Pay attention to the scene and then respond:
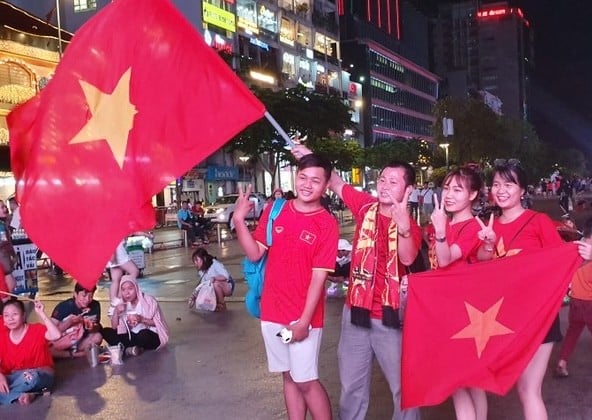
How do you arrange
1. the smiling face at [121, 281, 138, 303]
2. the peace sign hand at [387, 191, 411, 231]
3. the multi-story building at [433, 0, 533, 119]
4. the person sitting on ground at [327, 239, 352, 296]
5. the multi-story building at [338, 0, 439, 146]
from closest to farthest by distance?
the peace sign hand at [387, 191, 411, 231], the smiling face at [121, 281, 138, 303], the person sitting on ground at [327, 239, 352, 296], the multi-story building at [338, 0, 439, 146], the multi-story building at [433, 0, 533, 119]

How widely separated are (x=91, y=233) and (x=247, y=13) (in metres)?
54.9

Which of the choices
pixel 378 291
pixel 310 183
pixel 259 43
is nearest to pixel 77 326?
pixel 310 183

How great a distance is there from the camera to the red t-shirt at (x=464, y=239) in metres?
4.21

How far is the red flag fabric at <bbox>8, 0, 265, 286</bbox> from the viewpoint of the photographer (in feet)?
14.7

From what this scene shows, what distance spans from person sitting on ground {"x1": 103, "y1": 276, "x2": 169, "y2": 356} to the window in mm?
47988

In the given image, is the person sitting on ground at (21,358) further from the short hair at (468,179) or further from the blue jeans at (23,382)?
the short hair at (468,179)

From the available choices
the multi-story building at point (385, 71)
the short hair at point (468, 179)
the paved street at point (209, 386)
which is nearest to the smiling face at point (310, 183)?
the short hair at point (468, 179)

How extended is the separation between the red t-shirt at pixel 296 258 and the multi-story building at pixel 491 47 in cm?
15786

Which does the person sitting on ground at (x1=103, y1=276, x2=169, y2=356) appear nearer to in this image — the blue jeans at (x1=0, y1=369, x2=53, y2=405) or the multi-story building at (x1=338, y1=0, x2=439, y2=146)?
Answer: the blue jeans at (x1=0, y1=369, x2=53, y2=405)

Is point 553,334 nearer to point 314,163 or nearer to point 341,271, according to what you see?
point 314,163

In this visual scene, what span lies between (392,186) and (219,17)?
5058 centimetres

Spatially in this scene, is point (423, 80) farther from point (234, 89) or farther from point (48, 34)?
point (234, 89)

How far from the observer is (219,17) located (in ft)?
172

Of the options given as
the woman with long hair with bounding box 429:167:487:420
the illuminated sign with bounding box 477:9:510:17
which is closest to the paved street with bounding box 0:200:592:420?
the woman with long hair with bounding box 429:167:487:420
